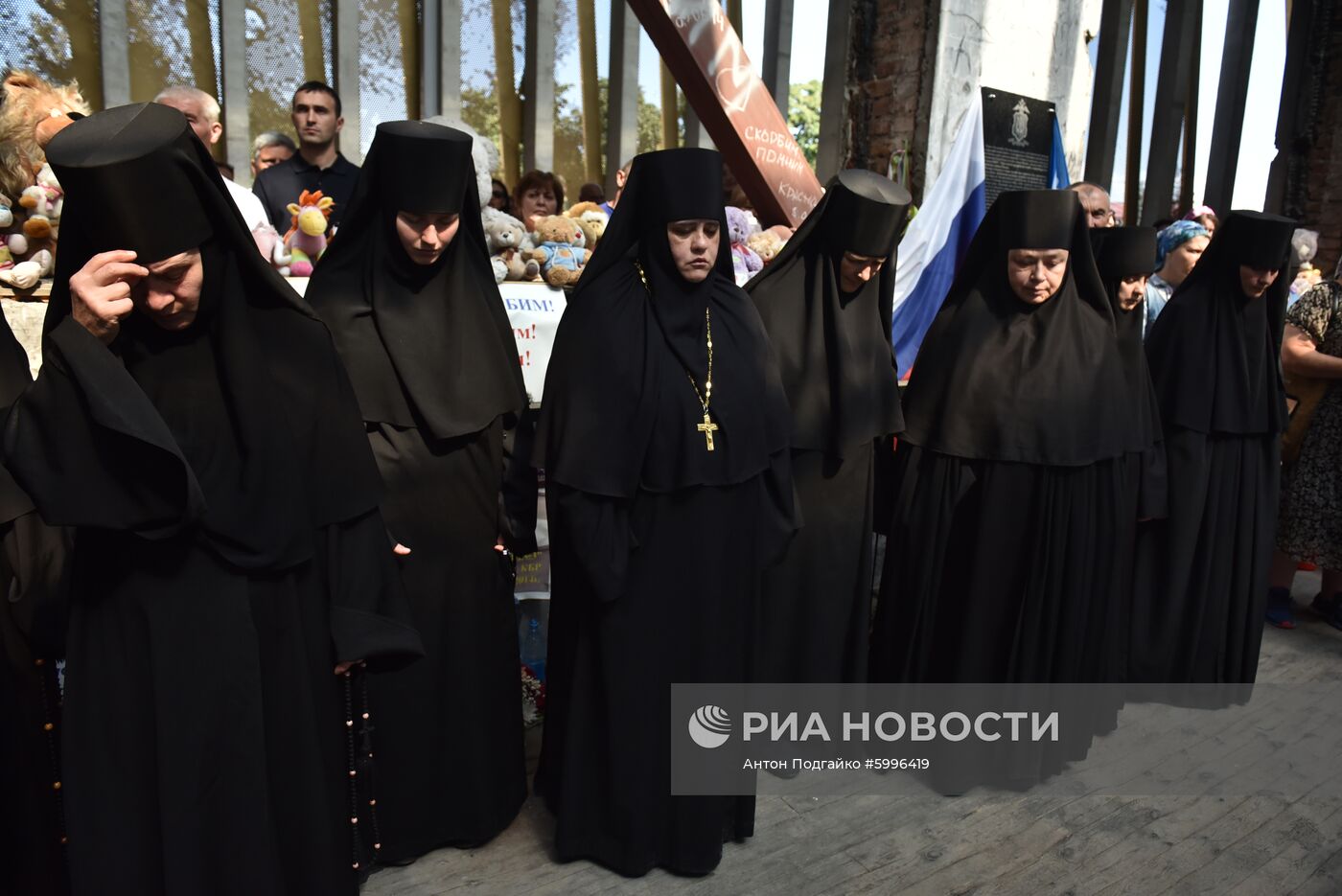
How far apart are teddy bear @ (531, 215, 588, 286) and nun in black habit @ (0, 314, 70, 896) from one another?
7.53ft

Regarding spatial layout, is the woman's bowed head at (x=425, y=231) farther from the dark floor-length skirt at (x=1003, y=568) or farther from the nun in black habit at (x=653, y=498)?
the dark floor-length skirt at (x=1003, y=568)

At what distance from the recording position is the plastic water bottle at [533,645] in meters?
4.12

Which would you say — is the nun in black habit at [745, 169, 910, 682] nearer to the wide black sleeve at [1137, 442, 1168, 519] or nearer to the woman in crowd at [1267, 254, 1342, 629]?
the wide black sleeve at [1137, 442, 1168, 519]

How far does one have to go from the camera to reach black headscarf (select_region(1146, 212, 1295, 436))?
3.89m

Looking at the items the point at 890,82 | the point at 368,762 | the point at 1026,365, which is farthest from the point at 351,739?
the point at 890,82

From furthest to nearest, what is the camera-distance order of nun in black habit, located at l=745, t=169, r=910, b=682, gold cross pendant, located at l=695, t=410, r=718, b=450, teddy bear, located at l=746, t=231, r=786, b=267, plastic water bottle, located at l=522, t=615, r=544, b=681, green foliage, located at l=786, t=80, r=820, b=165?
green foliage, located at l=786, t=80, r=820, b=165, teddy bear, located at l=746, t=231, r=786, b=267, plastic water bottle, located at l=522, t=615, r=544, b=681, nun in black habit, located at l=745, t=169, r=910, b=682, gold cross pendant, located at l=695, t=410, r=718, b=450

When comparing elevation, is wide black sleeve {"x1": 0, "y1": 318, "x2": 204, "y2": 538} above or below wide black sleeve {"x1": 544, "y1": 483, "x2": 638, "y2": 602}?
above

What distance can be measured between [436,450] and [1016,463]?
2.00 meters

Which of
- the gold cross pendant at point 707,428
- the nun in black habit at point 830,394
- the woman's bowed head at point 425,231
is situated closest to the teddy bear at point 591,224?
the nun in black habit at point 830,394

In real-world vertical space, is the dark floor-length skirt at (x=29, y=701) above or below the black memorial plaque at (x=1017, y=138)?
below

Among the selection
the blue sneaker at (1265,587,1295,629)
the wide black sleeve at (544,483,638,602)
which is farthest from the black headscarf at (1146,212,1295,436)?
the wide black sleeve at (544,483,638,602)

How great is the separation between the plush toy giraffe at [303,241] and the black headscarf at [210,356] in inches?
76.9

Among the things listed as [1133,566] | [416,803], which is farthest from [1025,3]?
[416,803]

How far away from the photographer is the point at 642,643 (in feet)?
8.83
